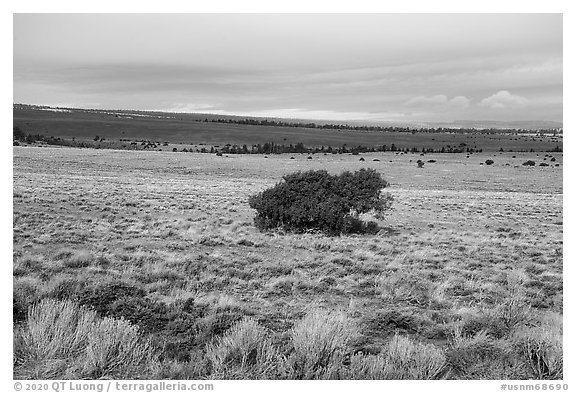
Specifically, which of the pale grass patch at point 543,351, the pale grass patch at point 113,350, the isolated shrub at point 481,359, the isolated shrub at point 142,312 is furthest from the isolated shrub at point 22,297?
the pale grass patch at point 543,351

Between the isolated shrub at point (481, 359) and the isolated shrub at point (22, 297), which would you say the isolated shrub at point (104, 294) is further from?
the isolated shrub at point (481, 359)

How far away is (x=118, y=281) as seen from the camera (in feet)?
26.0

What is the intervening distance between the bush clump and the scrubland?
0.79 metres

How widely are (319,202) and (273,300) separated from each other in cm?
761

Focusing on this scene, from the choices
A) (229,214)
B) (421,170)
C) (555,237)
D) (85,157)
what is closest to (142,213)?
(229,214)

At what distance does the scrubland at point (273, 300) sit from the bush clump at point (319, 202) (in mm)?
792

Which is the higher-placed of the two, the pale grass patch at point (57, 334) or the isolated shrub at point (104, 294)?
the pale grass patch at point (57, 334)

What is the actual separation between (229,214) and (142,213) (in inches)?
132

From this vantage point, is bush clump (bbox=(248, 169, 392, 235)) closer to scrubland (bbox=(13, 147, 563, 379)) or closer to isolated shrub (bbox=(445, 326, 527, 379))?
scrubland (bbox=(13, 147, 563, 379))

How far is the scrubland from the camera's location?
5.04 m

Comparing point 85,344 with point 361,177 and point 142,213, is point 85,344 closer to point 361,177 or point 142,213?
point 361,177

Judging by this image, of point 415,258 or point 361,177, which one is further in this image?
point 361,177

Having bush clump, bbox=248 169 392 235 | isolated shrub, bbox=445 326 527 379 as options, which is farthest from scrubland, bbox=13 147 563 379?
bush clump, bbox=248 169 392 235

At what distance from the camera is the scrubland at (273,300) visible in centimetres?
504
